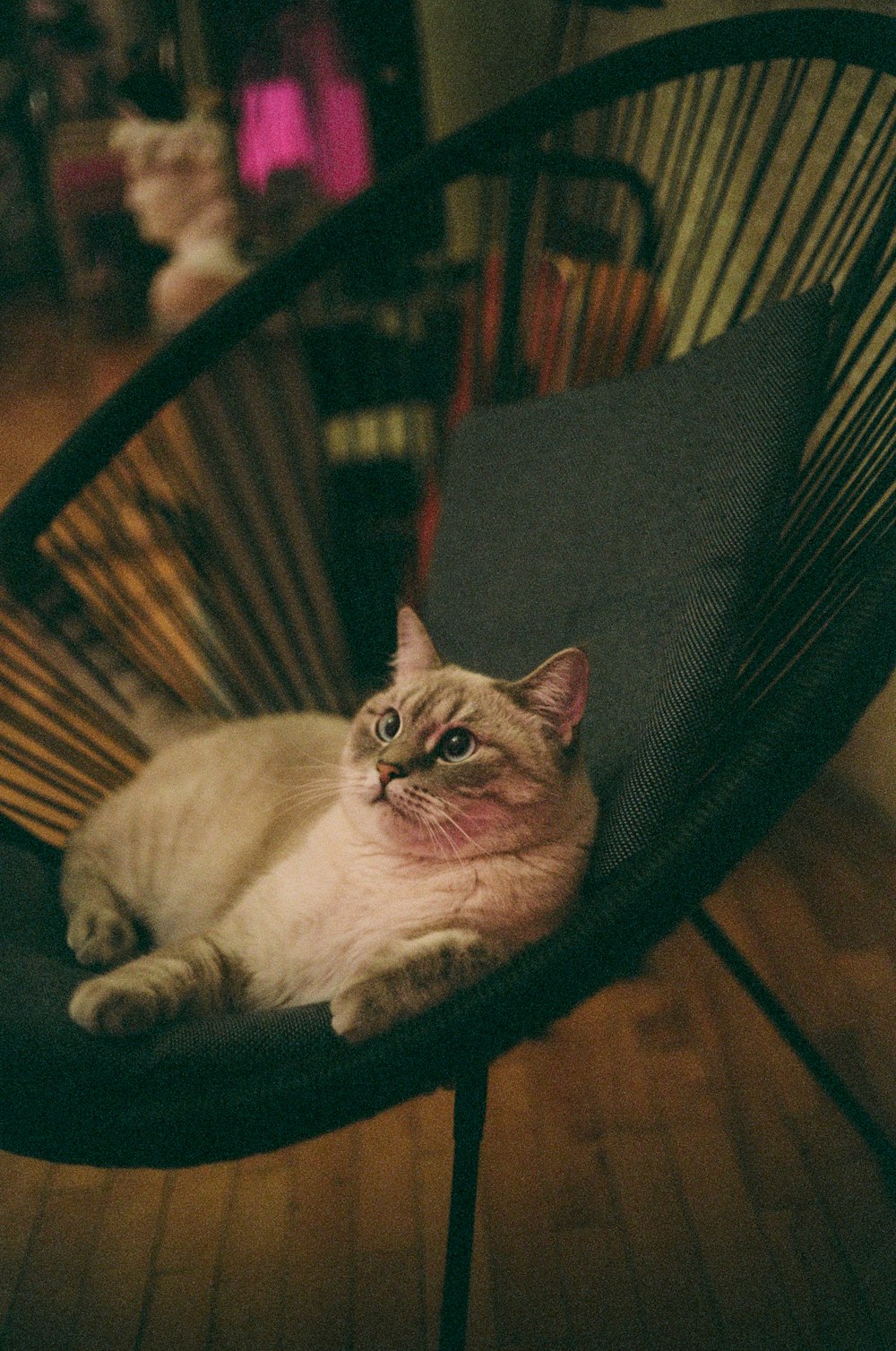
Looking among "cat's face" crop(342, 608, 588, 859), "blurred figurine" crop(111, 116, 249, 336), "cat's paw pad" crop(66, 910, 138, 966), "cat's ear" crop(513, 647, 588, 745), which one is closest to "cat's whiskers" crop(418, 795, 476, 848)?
"cat's face" crop(342, 608, 588, 859)

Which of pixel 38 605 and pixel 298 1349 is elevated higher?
pixel 38 605

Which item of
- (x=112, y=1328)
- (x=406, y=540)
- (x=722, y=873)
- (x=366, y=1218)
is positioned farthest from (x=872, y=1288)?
(x=406, y=540)

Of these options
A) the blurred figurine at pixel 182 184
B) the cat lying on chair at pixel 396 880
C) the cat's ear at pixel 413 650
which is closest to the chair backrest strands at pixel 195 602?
the cat lying on chair at pixel 396 880

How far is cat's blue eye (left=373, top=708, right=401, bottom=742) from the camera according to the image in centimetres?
92

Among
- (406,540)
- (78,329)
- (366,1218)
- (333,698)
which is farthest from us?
(78,329)

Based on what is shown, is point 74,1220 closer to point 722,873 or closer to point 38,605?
point 38,605

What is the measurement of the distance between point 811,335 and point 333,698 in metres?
0.82

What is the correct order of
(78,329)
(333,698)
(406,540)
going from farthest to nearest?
(78,329) → (406,540) → (333,698)

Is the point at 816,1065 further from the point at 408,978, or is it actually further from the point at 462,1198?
the point at 408,978

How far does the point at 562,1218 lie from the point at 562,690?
2.72 feet

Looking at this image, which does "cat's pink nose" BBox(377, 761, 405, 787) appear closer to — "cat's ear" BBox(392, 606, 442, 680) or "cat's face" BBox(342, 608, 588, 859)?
"cat's face" BBox(342, 608, 588, 859)

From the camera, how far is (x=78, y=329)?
155 inches

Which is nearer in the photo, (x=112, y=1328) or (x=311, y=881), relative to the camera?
(x=311, y=881)

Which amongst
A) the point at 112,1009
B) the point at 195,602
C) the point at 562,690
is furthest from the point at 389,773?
the point at 195,602
